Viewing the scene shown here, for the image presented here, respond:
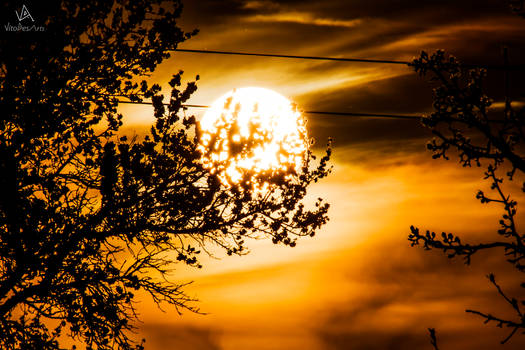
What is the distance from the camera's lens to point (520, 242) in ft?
21.7

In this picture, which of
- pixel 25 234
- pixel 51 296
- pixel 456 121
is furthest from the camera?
pixel 51 296

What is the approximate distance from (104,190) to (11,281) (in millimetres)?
2189

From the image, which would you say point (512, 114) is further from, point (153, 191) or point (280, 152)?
point (153, 191)

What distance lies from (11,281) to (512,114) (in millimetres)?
8181

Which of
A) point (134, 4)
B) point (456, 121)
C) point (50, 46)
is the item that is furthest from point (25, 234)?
point (456, 121)

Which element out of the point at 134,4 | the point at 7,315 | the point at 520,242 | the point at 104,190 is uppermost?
the point at 134,4

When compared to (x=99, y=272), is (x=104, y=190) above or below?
above

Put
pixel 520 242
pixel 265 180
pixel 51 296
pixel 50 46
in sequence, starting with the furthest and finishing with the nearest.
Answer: pixel 265 180, pixel 51 296, pixel 50 46, pixel 520 242

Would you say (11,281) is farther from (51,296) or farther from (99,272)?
(99,272)

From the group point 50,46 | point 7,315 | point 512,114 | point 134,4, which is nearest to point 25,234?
point 7,315

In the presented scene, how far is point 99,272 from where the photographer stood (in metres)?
9.84

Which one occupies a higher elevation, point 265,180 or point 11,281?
point 265,180

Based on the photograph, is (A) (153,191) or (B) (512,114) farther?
(A) (153,191)

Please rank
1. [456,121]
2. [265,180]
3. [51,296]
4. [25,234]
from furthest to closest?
[265,180], [51,296], [25,234], [456,121]
